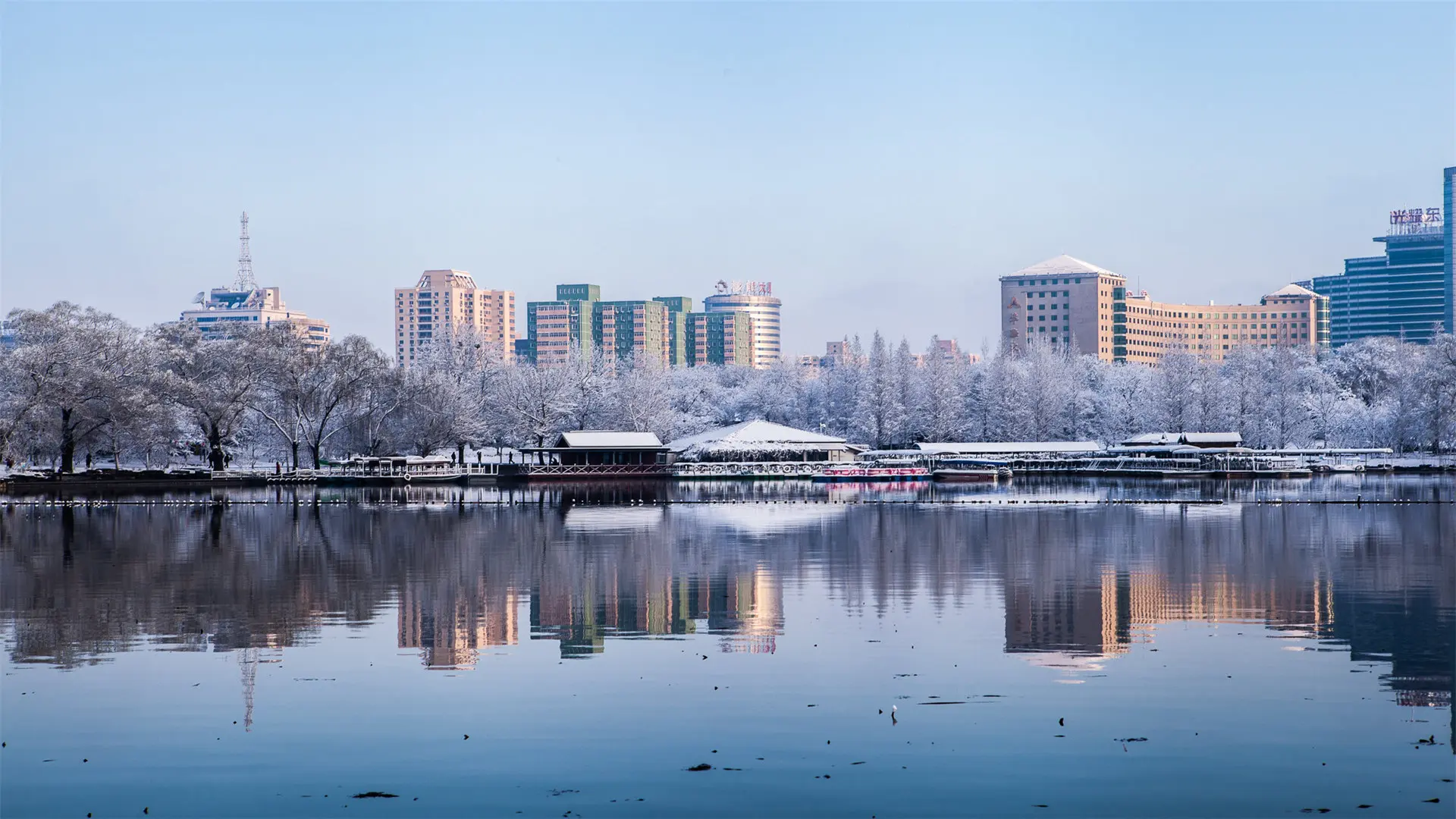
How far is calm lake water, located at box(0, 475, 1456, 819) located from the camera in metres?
14.4

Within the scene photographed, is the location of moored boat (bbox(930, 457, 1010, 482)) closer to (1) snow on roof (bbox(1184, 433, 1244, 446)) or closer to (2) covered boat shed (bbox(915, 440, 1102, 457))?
(2) covered boat shed (bbox(915, 440, 1102, 457))

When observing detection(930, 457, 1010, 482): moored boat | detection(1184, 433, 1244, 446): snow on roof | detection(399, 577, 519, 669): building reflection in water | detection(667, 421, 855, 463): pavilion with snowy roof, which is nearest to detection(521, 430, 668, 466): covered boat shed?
detection(667, 421, 855, 463): pavilion with snowy roof

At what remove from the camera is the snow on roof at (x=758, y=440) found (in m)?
121

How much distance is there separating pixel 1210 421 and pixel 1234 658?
11698 centimetres

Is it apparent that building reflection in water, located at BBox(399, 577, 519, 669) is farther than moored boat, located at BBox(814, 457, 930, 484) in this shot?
No

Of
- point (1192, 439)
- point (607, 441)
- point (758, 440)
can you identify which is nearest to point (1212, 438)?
point (1192, 439)

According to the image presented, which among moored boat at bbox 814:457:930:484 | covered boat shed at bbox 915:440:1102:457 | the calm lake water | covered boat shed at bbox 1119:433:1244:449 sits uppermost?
covered boat shed at bbox 1119:433:1244:449

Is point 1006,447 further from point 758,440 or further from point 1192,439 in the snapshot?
point 758,440

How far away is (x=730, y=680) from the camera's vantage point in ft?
66.1

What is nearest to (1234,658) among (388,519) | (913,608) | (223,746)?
(913,608)

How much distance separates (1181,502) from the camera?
66.4 m

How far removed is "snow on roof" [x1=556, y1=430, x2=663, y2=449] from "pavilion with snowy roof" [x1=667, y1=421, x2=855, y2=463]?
4360mm

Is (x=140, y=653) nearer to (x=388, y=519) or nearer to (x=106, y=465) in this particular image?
(x=388, y=519)

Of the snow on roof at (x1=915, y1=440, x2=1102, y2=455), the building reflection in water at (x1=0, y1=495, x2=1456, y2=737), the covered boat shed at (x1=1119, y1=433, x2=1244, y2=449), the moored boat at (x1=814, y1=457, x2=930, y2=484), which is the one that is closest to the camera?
the building reflection in water at (x1=0, y1=495, x2=1456, y2=737)
